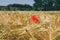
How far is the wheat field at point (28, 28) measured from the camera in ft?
5.33

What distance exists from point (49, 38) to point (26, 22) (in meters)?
0.19

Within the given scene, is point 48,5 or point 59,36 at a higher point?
point 59,36

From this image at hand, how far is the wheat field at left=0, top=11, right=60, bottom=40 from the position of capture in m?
1.62

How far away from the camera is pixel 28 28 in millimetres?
1640

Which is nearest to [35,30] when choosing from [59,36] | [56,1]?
[59,36]

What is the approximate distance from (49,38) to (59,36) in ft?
0.27

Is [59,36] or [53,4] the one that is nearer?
[59,36]

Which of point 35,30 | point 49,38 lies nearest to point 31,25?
point 35,30

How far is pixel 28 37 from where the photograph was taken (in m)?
1.63

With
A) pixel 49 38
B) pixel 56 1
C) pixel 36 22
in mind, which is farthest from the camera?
pixel 56 1

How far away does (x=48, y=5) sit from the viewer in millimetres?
23609

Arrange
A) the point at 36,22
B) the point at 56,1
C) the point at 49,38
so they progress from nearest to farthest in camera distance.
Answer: the point at 49,38 → the point at 36,22 → the point at 56,1

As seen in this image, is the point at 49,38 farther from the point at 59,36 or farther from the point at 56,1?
the point at 56,1

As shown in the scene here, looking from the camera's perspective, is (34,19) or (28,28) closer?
(28,28)
